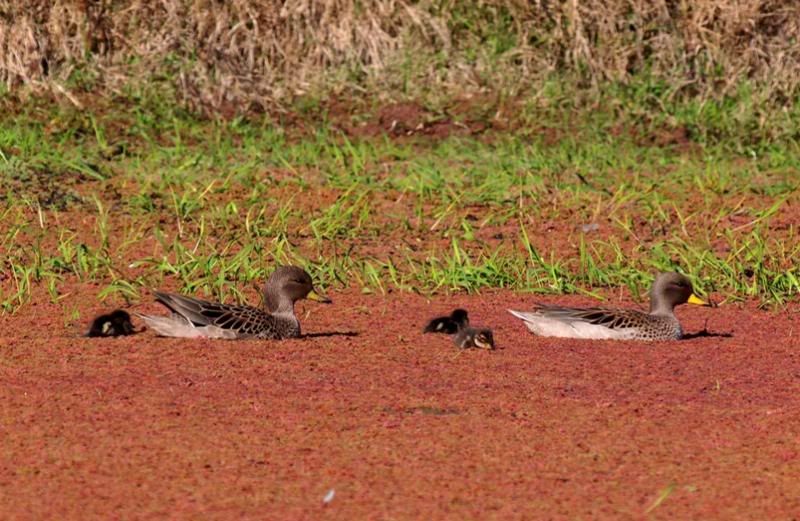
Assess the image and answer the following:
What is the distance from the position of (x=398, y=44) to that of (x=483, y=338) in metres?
7.67

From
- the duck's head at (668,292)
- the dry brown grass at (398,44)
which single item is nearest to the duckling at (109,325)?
the duck's head at (668,292)

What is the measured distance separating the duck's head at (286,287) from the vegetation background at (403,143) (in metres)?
1.06

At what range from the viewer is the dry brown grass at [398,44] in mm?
15273

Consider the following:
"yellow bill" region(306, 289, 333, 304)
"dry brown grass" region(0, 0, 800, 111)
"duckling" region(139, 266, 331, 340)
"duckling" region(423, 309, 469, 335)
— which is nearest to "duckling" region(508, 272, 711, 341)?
"duckling" region(423, 309, 469, 335)

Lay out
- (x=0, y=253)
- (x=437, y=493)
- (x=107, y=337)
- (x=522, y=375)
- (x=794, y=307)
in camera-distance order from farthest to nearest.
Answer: (x=0, y=253)
(x=794, y=307)
(x=107, y=337)
(x=522, y=375)
(x=437, y=493)

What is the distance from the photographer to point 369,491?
6035 millimetres

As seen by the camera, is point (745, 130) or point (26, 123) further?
point (745, 130)

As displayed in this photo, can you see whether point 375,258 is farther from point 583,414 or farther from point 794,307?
point 583,414

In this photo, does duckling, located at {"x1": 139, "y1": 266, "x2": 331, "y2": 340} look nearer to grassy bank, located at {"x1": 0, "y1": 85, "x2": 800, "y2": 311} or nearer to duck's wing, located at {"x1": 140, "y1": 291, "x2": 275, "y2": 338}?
duck's wing, located at {"x1": 140, "y1": 291, "x2": 275, "y2": 338}

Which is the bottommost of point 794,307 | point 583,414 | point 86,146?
point 86,146

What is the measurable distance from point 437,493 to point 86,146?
344 inches

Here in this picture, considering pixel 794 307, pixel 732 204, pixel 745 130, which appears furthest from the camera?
pixel 745 130

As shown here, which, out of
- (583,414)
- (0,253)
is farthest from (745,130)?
(583,414)

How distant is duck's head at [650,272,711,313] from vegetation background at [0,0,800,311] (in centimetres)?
96
